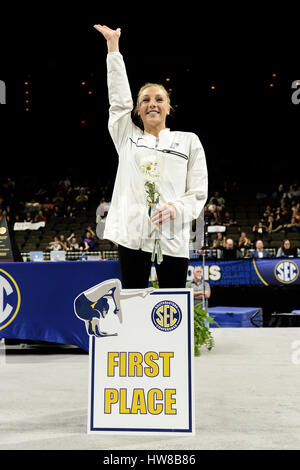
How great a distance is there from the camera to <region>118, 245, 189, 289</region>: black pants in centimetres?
161

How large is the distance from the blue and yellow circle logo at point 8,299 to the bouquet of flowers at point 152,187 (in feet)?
7.34

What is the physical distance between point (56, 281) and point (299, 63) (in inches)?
384

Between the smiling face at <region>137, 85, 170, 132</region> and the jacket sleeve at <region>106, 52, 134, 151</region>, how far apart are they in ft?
0.18

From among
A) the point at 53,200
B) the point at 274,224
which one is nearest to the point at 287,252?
the point at 274,224

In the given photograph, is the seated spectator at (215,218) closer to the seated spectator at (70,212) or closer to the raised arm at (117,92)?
the seated spectator at (70,212)

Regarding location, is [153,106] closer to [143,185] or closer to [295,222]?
A: [143,185]

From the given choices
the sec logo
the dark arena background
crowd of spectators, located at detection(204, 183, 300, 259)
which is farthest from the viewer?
crowd of spectators, located at detection(204, 183, 300, 259)

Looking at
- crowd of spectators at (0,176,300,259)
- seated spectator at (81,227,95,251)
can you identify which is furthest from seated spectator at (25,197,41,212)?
seated spectator at (81,227,95,251)

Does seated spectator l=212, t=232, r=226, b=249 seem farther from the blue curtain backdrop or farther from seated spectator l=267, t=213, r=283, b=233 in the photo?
the blue curtain backdrop

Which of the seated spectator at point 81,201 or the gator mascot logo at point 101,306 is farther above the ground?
the seated spectator at point 81,201

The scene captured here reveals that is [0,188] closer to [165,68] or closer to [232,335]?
[165,68]

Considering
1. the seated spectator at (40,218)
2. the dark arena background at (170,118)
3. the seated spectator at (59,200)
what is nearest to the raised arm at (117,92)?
the dark arena background at (170,118)

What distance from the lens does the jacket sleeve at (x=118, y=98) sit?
162 centimetres

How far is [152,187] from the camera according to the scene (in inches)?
59.9
